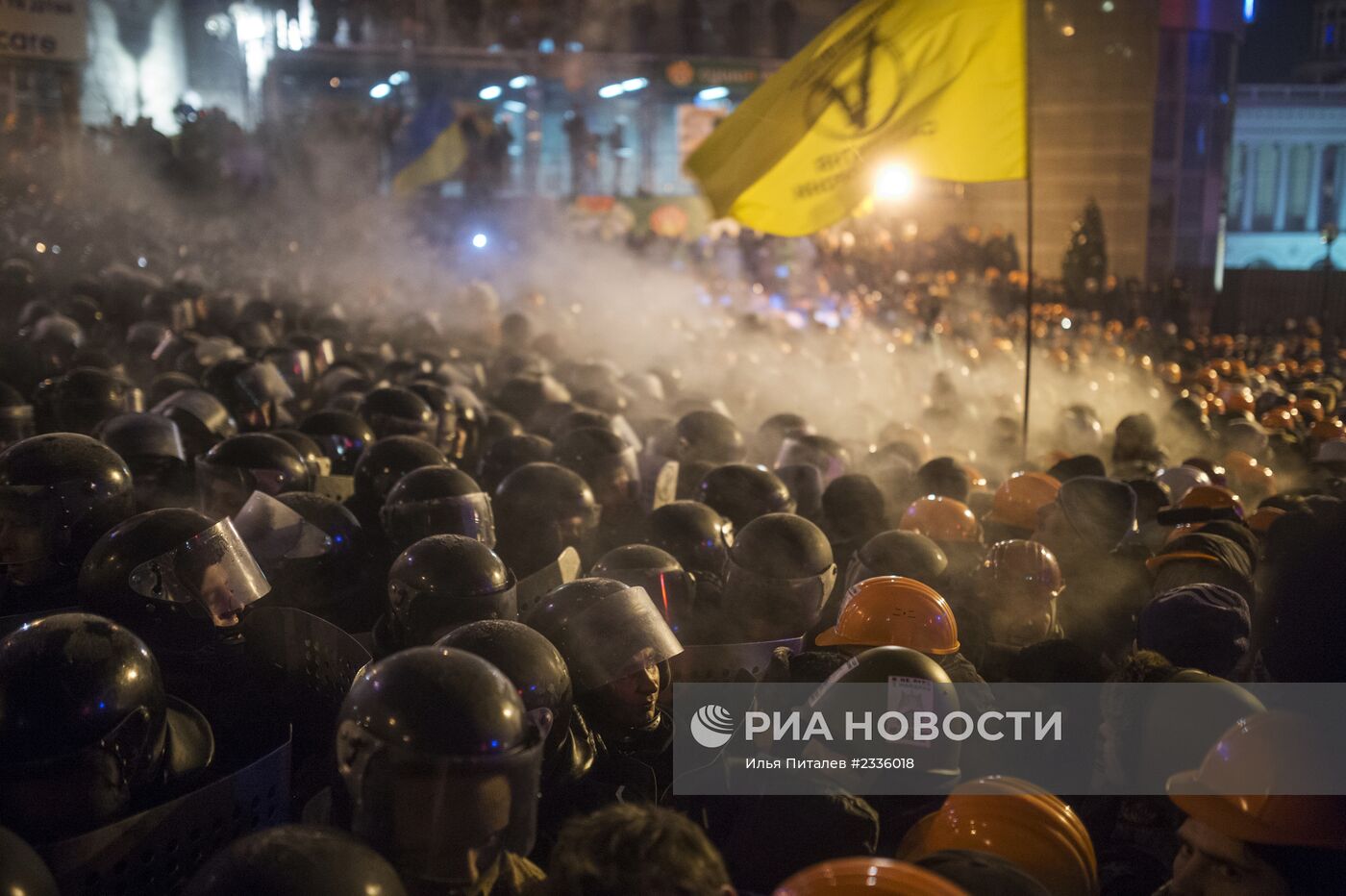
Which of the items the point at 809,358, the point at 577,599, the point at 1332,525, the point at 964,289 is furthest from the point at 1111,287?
the point at 577,599

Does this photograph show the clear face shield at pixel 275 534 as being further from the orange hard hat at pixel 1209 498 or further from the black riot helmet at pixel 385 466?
the orange hard hat at pixel 1209 498

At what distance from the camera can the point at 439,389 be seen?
9656 millimetres

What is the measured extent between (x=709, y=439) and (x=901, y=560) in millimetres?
3404

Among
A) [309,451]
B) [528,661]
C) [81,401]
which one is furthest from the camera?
[81,401]

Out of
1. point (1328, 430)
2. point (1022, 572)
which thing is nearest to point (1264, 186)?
point (1328, 430)

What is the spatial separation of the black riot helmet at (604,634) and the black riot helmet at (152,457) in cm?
330

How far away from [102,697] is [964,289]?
73.1 ft

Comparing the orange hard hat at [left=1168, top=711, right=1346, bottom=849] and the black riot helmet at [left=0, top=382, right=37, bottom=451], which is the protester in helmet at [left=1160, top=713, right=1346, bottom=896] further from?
the black riot helmet at [left=0, top=382, right=37, bottom=451]

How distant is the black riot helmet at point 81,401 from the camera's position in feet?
26.7

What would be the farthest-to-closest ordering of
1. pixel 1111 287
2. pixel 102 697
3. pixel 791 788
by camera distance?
pixel 1111 287 < pixel 791 788 < pixel 102 697

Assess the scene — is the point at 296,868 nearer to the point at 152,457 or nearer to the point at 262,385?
the point at 152,457

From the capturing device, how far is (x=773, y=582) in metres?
5.86

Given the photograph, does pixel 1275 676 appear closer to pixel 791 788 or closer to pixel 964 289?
pixel 791 788

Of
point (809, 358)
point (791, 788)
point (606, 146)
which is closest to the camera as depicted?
point (791, 788)
